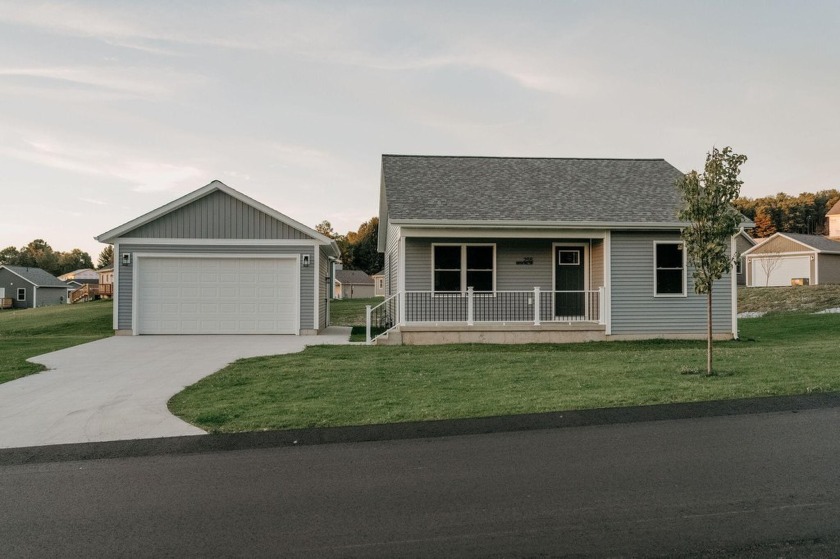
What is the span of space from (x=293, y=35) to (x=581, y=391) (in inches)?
515

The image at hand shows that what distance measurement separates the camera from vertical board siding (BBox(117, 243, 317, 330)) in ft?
56.0

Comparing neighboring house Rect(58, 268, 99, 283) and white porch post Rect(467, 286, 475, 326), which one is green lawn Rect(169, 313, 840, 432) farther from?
neighboring house Rect(58, 268, 99, 283)

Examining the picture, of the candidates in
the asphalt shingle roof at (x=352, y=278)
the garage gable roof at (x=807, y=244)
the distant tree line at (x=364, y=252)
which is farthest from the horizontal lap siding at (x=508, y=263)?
the distant tree line at (x=364, y=252)

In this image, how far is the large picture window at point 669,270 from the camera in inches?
611

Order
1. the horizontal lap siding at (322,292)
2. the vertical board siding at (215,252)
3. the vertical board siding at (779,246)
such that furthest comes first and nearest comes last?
the vertical board siding at (779,246) → the horizontal lap siding at (322,292) → the vertical board siding at (215,252)

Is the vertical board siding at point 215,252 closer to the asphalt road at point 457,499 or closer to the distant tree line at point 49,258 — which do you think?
the asphalt road at point 457,499

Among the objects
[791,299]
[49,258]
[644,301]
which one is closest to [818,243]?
[791,299]

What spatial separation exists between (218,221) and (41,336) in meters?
6.40

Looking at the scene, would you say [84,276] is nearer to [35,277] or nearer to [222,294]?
[35,277]

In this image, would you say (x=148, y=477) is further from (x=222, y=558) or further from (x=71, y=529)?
(x=222, y=558)

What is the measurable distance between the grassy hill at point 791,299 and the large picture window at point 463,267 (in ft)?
50.1

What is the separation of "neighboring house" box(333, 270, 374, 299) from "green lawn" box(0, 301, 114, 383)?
149 ft

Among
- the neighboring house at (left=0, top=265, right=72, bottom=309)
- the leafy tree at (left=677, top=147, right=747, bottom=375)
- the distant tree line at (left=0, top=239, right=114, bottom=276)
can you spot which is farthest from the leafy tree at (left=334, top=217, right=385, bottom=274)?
the leafy tree at (left=677, top=147, right=747, bottom=375)

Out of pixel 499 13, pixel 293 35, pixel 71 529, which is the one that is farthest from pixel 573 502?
pixel 293 35
